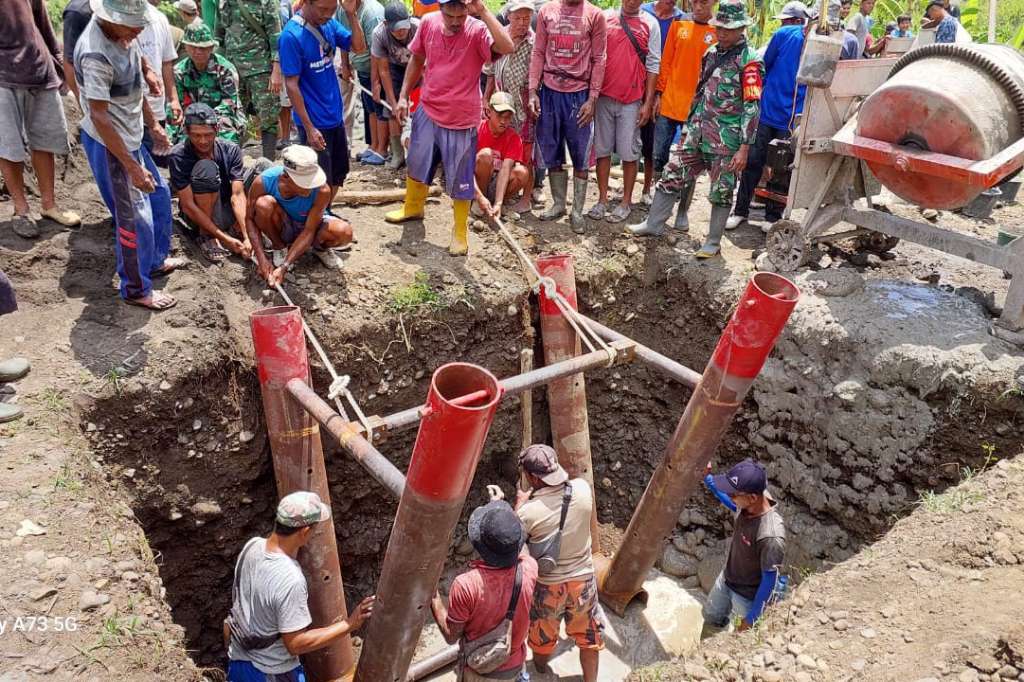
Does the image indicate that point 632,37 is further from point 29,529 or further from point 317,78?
point 29,529

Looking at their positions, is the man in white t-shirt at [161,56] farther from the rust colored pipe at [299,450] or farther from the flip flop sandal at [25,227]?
the rust colored pipe at [299,450]

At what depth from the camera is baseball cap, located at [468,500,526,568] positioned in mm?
3523

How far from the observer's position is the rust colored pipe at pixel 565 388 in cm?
580

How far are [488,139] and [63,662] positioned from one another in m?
4.96

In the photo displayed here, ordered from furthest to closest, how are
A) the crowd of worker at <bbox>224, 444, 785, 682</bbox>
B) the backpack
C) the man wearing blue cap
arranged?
the man wearing blue cap, the backpack, the crowd of worker at <bbox>224, 444, 785, 682</bbox>

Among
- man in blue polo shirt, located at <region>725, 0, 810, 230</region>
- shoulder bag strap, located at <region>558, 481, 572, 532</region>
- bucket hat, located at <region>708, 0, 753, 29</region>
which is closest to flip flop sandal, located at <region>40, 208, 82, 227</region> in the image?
shoulder bag strap, located at <region>558, 481, 572, 532</region>

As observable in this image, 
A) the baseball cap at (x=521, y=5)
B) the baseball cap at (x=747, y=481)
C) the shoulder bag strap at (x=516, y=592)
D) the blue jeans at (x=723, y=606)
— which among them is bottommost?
the blue jeans at (x=723, y=606)

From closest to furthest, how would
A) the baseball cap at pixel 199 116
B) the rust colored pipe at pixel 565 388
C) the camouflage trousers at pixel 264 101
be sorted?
the baseball cap at pixel 199 116 → the rust colored pipe at pixel 565 388 → the camouflage trousers at pixel 264 101

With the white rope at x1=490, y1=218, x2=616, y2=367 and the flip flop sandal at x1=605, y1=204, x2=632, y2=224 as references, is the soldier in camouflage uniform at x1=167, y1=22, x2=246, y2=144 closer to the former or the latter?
the white rope at x1=490, y1=218, x2=616, y2=367

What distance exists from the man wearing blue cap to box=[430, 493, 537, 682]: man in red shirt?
1340 mm

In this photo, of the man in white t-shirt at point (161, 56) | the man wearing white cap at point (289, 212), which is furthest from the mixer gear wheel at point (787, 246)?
the man in white t-shirt at point (161, 56)

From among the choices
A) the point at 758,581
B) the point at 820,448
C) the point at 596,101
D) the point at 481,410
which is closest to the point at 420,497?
the point at 481,410

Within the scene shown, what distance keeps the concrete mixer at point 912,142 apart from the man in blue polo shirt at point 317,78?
380 cm

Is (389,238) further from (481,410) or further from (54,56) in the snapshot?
(481,410)
